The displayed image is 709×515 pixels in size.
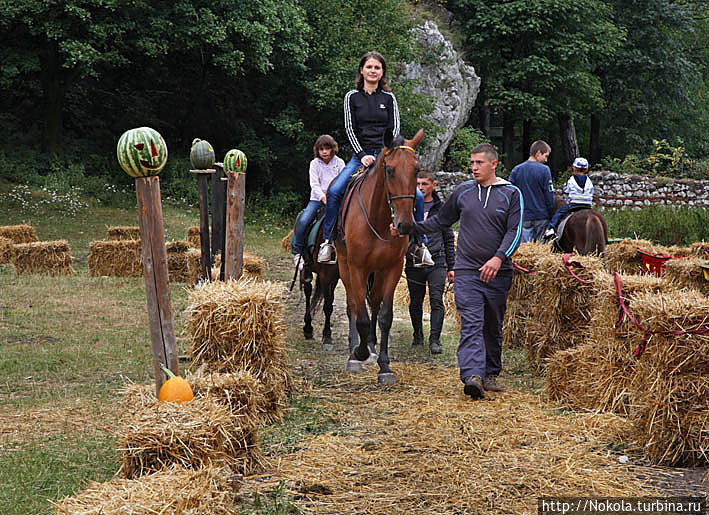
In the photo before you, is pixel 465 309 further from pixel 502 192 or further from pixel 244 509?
pixel 244 509

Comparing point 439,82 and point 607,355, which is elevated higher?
point 439,82

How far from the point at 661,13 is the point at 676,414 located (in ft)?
125

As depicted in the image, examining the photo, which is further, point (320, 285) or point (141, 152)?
point (320, 285)

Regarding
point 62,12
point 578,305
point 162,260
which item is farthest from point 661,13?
point 162,260

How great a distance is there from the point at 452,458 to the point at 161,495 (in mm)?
2098

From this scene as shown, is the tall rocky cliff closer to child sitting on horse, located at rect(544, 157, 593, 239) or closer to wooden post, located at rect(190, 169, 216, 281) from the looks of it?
child sitting on horse, located at rect(544, 157, 593, 239)

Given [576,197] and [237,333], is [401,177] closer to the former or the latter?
[237,333]

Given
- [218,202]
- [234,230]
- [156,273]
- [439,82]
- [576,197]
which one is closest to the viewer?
[156,273]

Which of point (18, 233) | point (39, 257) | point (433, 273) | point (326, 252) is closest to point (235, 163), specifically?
point (326, 252)

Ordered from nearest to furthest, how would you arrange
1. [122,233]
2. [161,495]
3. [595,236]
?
[161,495] → [595,236] → [122,233]

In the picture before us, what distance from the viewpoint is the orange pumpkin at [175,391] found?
4.45 metres

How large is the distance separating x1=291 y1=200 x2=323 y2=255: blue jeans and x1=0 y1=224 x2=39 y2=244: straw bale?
796 cm

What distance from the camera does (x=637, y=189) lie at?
27.7 metres

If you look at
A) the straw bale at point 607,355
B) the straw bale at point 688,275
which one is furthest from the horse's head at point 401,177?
the straw bale at point 688,275
